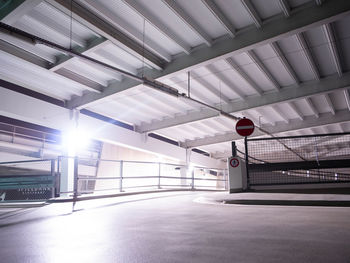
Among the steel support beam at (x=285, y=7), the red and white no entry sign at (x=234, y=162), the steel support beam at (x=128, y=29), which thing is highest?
the steel support beam at (x=285, y=7)

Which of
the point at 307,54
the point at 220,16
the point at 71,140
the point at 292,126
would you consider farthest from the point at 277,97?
the point at 71,140

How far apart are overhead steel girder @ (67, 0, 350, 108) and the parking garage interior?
32mm

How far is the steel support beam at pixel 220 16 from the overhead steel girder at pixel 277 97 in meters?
4.97

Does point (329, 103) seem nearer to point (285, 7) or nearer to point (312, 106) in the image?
point (312, 106)

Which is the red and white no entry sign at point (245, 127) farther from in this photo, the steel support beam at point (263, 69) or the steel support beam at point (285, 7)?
the steel support beam at point (285, 7)

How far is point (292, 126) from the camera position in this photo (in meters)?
15.4

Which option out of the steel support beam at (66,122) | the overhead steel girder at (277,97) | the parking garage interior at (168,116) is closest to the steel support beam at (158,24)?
the parking garage interior at (168,116)

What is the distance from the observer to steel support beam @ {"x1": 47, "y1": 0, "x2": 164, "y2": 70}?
224 inches

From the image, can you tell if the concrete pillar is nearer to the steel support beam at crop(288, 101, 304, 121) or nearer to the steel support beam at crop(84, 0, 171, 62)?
the steel support beam at crop(84, 0, 171, 62)

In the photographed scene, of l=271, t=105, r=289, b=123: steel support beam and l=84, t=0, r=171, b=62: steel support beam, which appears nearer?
l=84, t=0, r=171, b=62: steel support beam

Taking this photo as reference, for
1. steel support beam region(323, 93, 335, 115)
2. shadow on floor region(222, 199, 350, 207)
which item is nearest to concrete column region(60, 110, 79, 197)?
shadow on floor region(222, 199, 350, 207)

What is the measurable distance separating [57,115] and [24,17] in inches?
202

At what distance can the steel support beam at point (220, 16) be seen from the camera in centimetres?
587

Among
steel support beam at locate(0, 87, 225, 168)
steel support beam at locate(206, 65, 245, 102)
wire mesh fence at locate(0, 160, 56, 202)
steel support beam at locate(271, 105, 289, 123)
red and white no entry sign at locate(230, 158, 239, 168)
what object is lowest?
wire mesh fence at locate(0, 160, 56, 202)
